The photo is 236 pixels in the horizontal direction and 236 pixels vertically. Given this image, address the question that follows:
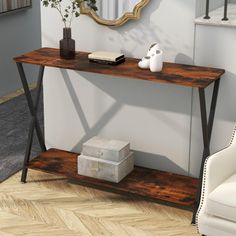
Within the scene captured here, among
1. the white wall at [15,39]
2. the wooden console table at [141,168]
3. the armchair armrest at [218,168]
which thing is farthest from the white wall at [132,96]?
the white wall at [15,39]

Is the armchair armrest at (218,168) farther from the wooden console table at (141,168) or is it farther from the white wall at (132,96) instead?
the white wall at (132,96)

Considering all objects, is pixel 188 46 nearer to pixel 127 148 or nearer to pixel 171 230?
pixel 127 148

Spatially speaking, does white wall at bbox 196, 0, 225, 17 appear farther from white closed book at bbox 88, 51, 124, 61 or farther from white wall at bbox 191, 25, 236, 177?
white closed book at bbox 88, 51, 124, 61

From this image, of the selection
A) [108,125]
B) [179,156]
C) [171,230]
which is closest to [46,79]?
[108,125]

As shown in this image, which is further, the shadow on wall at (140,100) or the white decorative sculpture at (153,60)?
the shadow on wall at (140,100)

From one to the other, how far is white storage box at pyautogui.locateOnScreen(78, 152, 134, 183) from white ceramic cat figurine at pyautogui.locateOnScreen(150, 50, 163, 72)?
59cm

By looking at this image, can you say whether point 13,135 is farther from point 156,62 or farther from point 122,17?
point 156,62

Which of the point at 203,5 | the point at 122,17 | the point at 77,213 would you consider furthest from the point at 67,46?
the point at 77,213

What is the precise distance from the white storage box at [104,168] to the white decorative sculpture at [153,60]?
58 centimetres

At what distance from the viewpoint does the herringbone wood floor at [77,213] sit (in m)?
3.16

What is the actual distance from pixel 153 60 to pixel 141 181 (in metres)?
0.71

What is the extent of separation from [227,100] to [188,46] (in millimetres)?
366

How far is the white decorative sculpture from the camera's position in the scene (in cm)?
320

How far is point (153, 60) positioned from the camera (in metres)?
3.20
